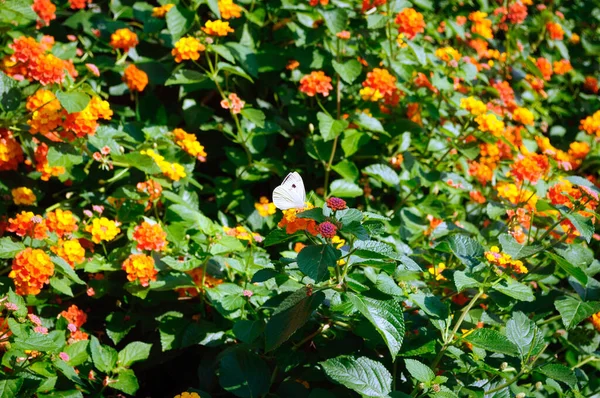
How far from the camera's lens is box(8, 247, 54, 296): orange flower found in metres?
1.83

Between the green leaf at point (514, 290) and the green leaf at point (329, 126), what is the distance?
1004mm

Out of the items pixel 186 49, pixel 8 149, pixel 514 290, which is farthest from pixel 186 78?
pixel 514 290

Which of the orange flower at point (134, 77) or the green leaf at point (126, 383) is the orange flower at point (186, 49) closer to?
the orange flower at point (134, 77)

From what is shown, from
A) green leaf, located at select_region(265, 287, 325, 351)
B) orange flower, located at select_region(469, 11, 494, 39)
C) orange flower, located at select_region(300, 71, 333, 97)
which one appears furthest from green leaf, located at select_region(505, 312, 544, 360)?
orange flower, located at select_region(469, 11, 494, 39)

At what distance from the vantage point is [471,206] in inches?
Result: 113

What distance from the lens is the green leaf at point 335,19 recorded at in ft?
8.11

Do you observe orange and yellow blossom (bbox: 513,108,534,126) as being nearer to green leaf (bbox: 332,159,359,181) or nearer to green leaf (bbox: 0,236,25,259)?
green leaf (bbox: 332,159,359,181)

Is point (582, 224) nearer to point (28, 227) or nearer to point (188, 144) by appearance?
point (188, 144)

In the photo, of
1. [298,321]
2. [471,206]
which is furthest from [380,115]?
[298,321]

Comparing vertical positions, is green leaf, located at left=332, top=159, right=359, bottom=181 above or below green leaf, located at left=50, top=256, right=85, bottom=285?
above

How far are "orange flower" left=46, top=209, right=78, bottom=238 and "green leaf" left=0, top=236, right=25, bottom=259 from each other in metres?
0.11

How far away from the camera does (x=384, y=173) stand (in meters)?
2.54

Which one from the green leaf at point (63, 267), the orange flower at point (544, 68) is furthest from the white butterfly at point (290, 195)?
the orange flower at point (544, 68)

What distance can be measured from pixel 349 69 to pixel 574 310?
127cm
